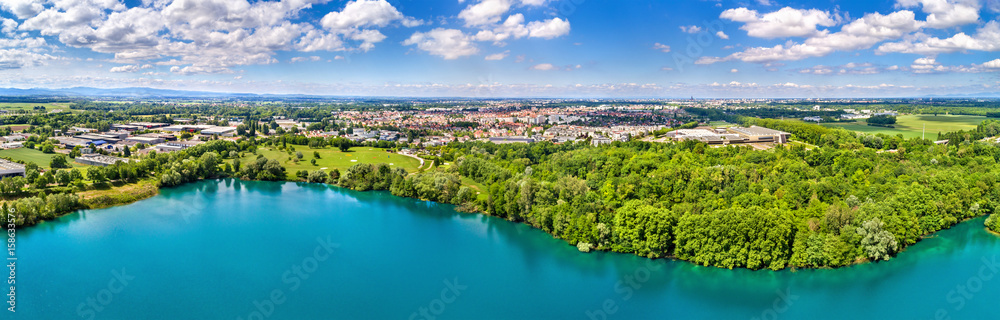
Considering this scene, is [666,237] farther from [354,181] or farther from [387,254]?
[354,181]

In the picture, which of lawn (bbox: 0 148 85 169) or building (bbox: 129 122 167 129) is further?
building (bbox: 129 122 167 129)

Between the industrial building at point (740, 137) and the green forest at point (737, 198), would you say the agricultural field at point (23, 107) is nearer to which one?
the green forest at point (737, 198)

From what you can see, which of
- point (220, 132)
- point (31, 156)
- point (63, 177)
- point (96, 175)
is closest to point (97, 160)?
point (31, 156)

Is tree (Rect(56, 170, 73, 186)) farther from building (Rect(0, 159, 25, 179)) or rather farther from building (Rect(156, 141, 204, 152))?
building (Rect(156, 141, 204, 152))

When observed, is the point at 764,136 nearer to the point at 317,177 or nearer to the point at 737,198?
the point at 737,198

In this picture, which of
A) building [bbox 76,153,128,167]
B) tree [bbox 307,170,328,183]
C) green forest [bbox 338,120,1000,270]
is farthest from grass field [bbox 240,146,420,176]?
building [bbox 76,153,128,167]

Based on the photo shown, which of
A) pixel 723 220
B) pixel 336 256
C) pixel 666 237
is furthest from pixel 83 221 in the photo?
pixel 723 220

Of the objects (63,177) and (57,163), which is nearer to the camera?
(63,177)
